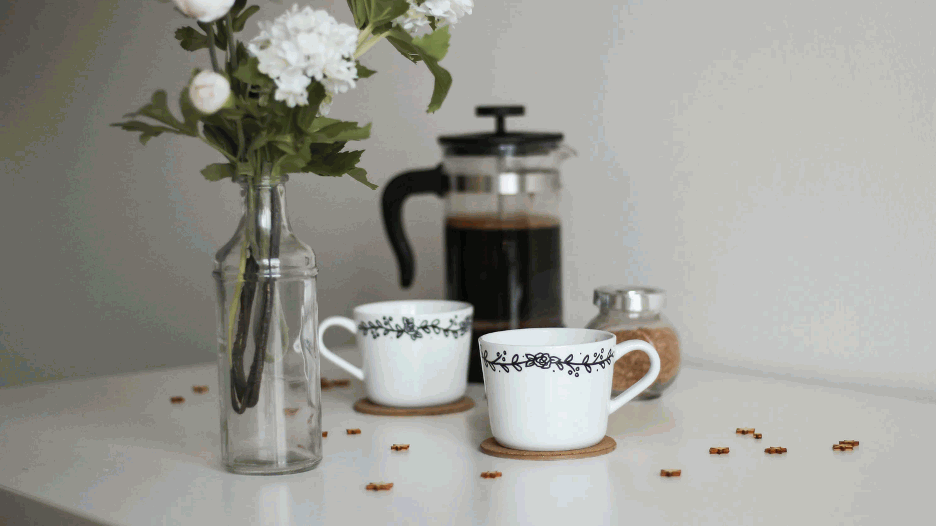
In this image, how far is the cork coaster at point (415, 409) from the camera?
2.69 feet

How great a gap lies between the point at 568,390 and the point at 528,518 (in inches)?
5.5

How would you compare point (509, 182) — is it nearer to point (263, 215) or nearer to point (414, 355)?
point (414, 355)

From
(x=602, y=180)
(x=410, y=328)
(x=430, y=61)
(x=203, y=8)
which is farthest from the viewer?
(x=602, y=180)

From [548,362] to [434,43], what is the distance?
0.78 feet

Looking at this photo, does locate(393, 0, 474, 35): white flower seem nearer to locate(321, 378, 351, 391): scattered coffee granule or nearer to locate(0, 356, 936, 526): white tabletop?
locate(0, 356, 936, 526): white tabletop

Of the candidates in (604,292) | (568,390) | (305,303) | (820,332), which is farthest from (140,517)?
(820,332)

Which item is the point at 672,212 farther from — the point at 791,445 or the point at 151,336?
the point at 151,336

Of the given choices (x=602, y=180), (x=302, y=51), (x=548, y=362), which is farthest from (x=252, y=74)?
(x=602, y=180)

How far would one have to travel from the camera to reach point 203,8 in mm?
536

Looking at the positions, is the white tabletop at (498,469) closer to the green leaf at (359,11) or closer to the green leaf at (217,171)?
the green leaf at (217,171)

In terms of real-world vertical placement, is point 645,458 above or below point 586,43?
below

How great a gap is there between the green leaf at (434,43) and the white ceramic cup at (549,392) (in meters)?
0.21

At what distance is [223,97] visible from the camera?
544mm

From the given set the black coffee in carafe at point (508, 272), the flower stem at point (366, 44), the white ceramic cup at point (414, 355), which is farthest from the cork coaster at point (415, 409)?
the flower stem at point (366, 44)
